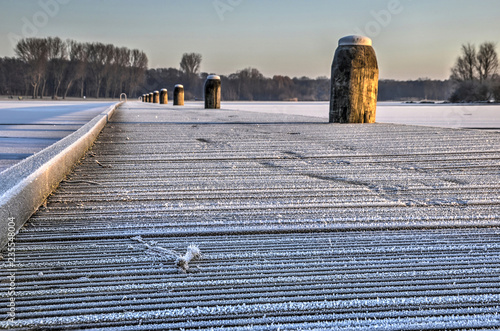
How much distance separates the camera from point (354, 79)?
552cm

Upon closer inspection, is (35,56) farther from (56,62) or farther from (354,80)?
(354,80)

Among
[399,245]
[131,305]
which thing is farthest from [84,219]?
[399,245]

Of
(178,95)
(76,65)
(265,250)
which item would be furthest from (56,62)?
(265,250)

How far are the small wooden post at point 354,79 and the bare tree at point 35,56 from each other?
63.3 meters

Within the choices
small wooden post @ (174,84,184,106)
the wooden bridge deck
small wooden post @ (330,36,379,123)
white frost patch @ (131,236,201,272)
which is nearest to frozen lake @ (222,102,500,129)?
small wooden post @ (330,36,379,123)

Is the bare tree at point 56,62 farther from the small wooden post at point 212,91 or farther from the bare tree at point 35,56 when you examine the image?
the small wooden post at point 212,91

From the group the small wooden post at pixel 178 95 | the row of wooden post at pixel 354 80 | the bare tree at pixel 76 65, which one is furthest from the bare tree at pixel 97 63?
the row of wooden post at pixel 354 80

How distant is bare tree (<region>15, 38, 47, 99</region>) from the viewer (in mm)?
61406

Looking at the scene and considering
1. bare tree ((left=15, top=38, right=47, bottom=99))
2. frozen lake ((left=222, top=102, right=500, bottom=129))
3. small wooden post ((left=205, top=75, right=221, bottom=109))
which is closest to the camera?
frozen lake ((left=222, top=102, right=500, bottom=129))

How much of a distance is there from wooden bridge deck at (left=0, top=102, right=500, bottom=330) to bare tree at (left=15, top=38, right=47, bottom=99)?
217ft

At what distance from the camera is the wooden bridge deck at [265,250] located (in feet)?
2.68

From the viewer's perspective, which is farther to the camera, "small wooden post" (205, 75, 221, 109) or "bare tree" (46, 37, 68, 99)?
"bare tree" (46, 37, 68, 99)

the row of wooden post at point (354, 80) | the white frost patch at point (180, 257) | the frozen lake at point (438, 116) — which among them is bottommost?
the white frost patch at point (180, 257)

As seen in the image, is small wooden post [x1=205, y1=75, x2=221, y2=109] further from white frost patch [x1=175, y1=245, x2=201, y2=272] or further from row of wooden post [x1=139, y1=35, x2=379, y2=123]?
white frost patch [x1=175, y1=245, x2=201, y2=272]
